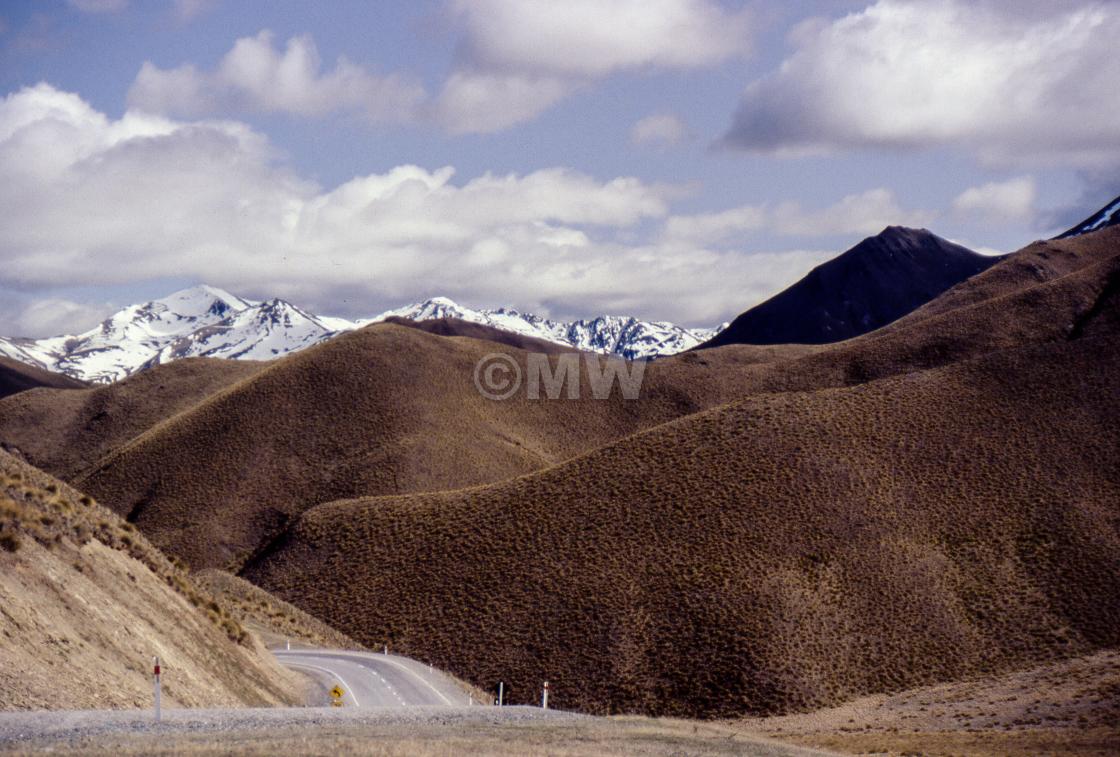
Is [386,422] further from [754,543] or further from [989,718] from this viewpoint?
[989,718]

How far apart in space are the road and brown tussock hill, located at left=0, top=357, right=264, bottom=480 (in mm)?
87913

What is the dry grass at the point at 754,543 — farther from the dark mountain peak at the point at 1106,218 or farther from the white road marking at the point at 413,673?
the dark mountain peak at the point at 1106,218

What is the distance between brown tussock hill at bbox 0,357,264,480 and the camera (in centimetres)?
13025

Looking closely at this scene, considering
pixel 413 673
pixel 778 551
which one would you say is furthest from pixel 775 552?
pixel 413 673

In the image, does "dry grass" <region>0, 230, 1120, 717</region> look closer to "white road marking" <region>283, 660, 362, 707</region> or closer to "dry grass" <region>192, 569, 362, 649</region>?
"dry grass" <region>192, 569, 362, 649</region>

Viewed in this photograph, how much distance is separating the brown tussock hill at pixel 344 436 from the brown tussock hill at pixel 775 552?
20.1 meters

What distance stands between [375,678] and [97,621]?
17307mm

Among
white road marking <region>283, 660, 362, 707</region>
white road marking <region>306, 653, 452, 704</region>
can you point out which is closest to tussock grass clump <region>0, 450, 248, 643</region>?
white road marking <region>283, 660, 362, 707</region>

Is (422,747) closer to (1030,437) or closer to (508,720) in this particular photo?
(508,720)

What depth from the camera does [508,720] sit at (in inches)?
983

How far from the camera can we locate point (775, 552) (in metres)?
58.4

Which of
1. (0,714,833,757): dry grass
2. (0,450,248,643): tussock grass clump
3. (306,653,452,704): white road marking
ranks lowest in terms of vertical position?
(306,653,452,704): white road marking

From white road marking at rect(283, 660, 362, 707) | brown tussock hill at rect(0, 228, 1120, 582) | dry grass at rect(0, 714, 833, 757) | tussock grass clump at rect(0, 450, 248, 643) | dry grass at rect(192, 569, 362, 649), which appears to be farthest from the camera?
brown tussock hill at rect(0, 228, 1120, 582)

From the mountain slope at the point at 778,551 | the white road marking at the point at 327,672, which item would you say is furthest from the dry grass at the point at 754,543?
the white road marking at the point at 327,672
